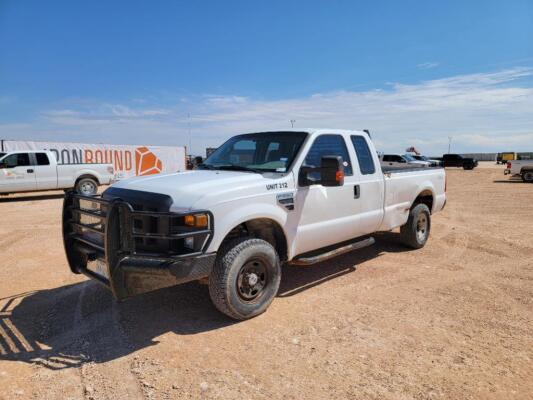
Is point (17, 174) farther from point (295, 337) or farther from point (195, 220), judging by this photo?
point (295, 337)

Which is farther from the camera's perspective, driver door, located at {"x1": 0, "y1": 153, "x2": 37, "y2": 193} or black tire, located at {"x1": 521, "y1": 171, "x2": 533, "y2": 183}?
black tire, located at {"x1": 521, "y1": 171, "x2": 533, "y2": 183}

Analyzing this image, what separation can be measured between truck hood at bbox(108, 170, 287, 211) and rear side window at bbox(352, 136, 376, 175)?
1.53 metres

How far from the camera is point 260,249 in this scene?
379 centimetres

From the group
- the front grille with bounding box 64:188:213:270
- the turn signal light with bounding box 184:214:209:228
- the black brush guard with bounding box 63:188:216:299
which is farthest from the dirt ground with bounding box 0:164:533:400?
the turn signal light with bounding box 184:214:209:228

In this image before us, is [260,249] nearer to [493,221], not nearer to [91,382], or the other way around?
[91,382]

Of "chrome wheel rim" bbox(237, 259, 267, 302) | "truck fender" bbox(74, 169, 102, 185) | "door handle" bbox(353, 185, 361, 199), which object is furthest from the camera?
"truck fender" bbox(74, 169, 102, 185)

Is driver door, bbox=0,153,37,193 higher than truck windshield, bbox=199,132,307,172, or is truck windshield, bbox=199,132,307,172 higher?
truck windshield, bbox=199,132,307,172

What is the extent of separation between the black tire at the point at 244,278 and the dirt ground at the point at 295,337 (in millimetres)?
185

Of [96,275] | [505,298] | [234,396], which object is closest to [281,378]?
[234,396]

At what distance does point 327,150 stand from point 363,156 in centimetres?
76

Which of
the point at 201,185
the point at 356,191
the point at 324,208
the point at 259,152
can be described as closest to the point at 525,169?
the point at 356,191

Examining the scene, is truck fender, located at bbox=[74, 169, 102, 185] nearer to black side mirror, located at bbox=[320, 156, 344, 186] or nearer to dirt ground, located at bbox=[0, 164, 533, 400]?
dirt ground, located at bbox=[0, 164, 533, 400]

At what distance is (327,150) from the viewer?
188 inches

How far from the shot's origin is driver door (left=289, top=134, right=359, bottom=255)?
4.27 metres
